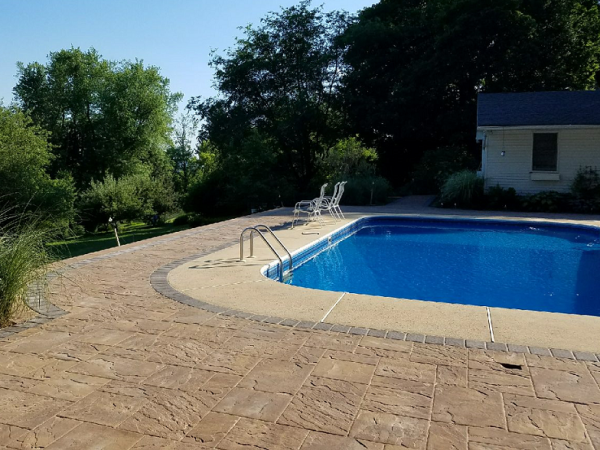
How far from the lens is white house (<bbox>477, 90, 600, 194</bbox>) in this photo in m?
14.4

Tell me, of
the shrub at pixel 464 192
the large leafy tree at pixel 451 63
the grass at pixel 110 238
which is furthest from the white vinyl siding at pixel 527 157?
the grass at pixel 110 238

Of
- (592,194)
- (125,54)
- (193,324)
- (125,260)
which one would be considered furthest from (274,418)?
(125,54)

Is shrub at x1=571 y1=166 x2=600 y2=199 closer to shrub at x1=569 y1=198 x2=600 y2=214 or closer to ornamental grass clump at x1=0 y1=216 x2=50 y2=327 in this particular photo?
shrub at x1=569 y1=198 x2=600 y2=214

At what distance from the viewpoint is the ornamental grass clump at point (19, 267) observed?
13.9 feet

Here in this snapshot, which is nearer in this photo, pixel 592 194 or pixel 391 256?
pixel 391 256

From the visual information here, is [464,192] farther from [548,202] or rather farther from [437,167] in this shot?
[437,167]

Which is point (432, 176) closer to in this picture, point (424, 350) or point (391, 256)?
point (391, 256)

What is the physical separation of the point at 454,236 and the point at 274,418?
30.5 feet

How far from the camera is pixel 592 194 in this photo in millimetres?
13875

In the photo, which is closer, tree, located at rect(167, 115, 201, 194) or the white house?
the white house

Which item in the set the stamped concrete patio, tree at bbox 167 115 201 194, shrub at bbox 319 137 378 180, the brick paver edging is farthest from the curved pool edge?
tree at bbox 167 115 201 194

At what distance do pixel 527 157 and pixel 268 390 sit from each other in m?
14.1

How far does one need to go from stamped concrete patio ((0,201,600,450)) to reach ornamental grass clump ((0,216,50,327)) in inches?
10.2

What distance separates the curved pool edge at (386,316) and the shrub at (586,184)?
10798 millimetres
